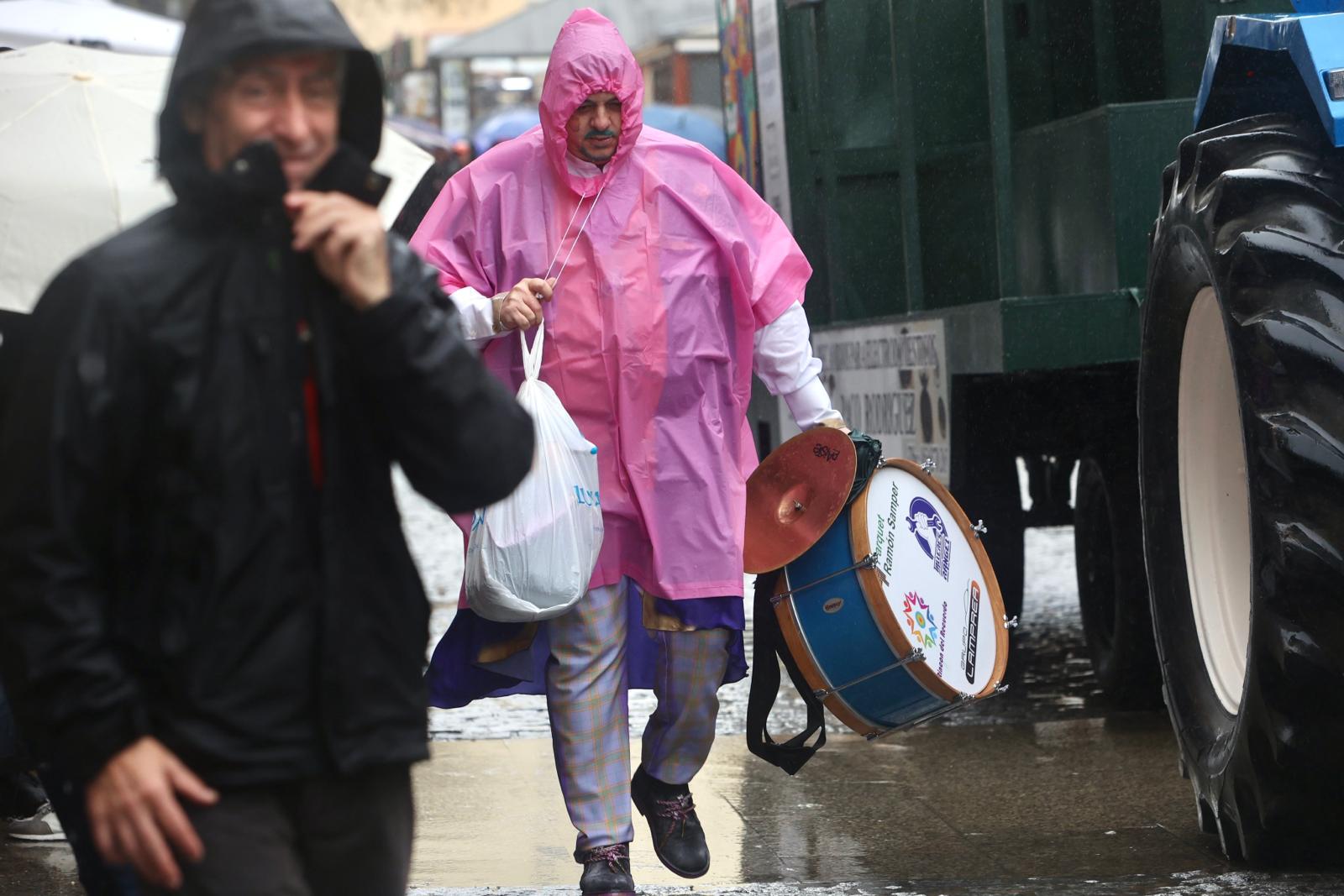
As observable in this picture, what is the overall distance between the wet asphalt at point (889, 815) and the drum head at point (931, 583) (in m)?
A: 0.41

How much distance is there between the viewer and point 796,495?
4.74 meters

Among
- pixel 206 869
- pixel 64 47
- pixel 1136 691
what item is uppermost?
pixel 64 47

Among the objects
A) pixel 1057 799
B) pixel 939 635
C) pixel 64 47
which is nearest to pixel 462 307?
pixel 939 635

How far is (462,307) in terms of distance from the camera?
4.42 meters

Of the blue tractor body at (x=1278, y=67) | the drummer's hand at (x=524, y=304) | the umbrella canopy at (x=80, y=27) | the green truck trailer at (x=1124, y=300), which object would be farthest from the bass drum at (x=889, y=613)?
the umbrella canopy at (x=80, y=27)

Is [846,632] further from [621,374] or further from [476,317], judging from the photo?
[476,317]

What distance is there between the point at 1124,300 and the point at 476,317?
5.41ft

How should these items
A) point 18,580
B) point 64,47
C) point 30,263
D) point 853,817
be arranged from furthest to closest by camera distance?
1. point 64,47
2. point 30,263
3. point 853,817
4. point 18,580

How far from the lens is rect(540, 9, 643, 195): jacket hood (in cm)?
445

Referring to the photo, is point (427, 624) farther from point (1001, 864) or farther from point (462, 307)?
point (1001, 864)

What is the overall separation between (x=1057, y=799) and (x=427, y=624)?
3.20 metres

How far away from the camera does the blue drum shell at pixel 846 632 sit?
4.59m

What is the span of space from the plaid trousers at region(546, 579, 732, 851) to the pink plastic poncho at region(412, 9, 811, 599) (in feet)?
0.33

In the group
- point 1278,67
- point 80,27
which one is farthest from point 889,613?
point 80,27
